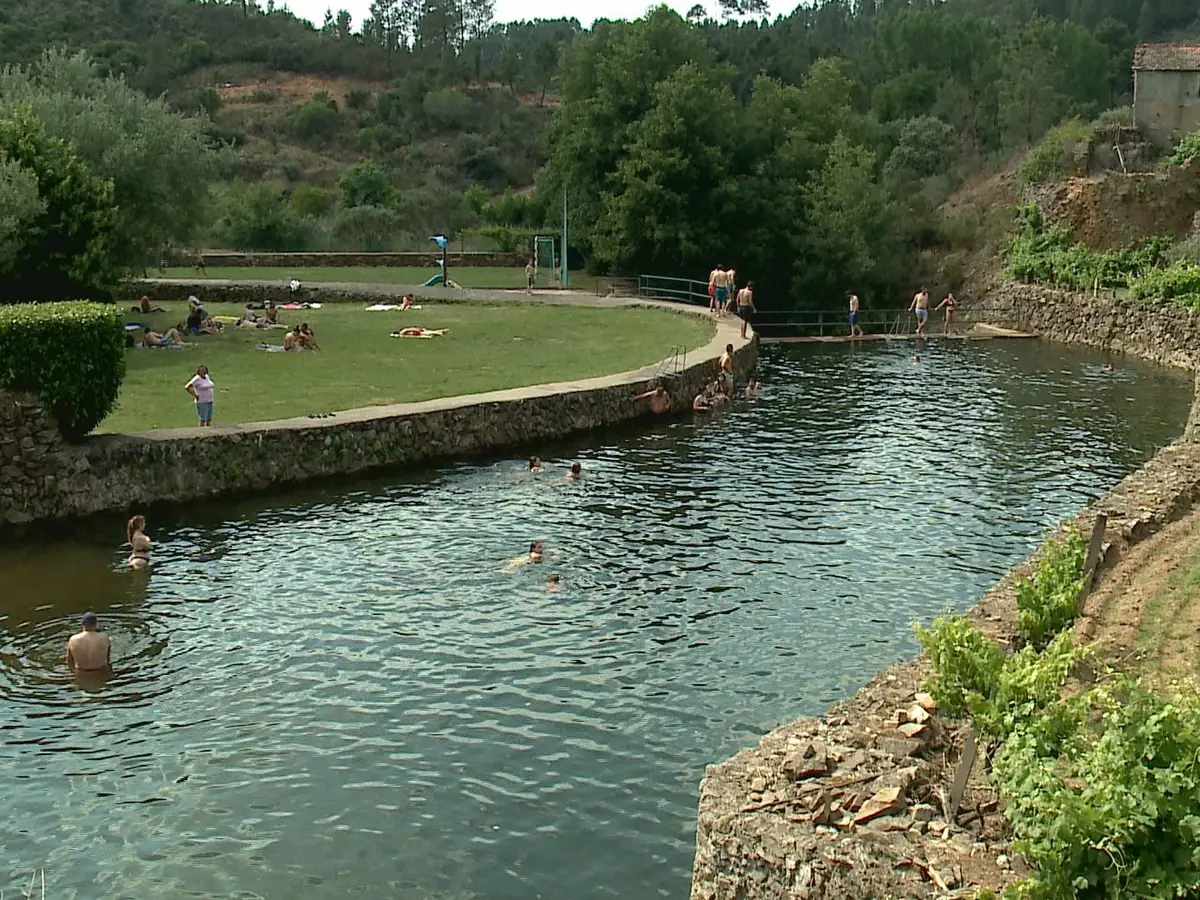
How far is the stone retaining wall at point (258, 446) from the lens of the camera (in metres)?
23.1

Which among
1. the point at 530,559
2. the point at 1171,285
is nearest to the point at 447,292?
the point at 1171,285

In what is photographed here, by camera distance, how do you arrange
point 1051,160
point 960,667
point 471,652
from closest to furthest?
1. point 960,667
2. point 471,652
3. point 1051,160

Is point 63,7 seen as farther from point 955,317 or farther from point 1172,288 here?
point 1172,288

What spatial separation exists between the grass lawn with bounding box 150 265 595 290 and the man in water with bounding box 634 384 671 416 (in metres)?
24.7

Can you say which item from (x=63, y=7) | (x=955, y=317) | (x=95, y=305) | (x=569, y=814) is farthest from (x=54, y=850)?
(x=63, y=7)

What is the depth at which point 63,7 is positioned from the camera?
403 feet

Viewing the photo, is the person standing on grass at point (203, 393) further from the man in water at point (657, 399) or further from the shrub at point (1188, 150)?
the shrub at point (1188, 150)

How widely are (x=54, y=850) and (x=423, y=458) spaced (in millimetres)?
15886

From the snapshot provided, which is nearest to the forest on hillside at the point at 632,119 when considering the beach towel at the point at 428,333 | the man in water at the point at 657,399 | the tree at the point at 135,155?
the tree at the point at 135,155

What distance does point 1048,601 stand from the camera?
44.4 feet

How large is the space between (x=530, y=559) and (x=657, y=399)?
12677mm

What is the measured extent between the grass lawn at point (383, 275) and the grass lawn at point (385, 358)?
327 inches

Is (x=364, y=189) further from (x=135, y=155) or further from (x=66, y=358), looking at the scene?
(x=66, y=358)

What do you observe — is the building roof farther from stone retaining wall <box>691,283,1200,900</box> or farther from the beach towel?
stone retaining wall <box>691,283,1200,900</box>
